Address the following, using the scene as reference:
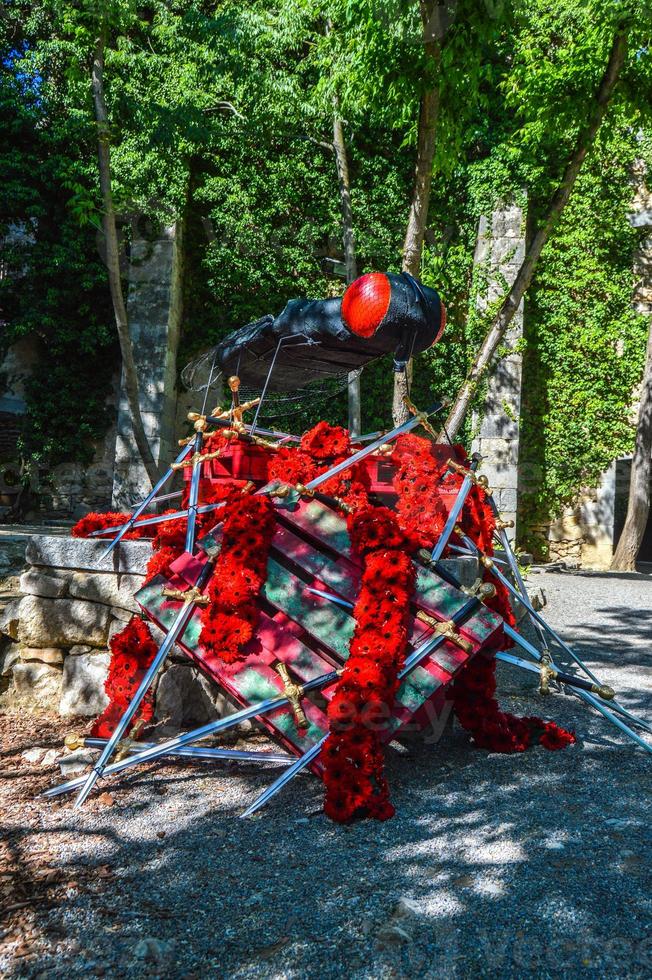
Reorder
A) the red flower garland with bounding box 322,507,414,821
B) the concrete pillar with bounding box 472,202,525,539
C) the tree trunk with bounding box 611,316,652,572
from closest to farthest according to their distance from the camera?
the red flower garland with bounding box 322,507,414,821 → the concrete pillar with bounding box 472,202,525,539 → the tree trunk with bounding box 611,316,652,572

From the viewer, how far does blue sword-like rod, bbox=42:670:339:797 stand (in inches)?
118

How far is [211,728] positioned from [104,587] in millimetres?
1352

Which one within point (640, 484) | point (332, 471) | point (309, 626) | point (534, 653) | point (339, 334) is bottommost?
point (534, 653)

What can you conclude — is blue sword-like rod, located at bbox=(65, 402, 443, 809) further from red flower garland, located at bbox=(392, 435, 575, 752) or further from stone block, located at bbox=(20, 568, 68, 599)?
stone block, located at bbox=(20, 568, 68, 599)

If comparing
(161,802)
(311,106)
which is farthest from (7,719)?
(311,106)

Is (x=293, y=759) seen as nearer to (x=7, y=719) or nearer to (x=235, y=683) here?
(x=235, y=683)

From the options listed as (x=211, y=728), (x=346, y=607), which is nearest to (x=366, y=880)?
(x=211, y=728)

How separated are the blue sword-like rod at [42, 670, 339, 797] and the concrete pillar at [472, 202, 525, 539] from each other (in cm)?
844

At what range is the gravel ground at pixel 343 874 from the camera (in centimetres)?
190

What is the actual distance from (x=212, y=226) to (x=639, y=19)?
697 cm

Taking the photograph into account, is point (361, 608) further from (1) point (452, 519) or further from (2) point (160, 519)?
(2) point (160, 519)

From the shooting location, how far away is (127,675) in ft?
11.4

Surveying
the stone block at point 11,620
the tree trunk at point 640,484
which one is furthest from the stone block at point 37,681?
the tree trunk at point 640,484

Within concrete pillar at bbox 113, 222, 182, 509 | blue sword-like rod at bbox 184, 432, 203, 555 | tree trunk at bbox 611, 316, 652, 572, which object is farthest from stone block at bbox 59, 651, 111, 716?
tree trunk at bbox 611, 316, 652, 572
